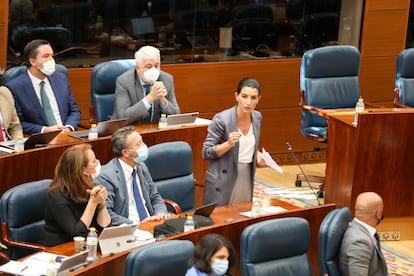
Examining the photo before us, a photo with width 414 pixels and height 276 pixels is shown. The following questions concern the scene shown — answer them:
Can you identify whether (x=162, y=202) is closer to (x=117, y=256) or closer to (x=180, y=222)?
(x=180, y=222)

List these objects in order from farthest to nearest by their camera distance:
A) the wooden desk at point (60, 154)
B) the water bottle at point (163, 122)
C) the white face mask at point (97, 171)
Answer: the water bottle at point (163, 122)
the wooden desk at point (60, 154)
the white face mask at point (97, 171)

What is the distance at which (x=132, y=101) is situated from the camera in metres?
7.14

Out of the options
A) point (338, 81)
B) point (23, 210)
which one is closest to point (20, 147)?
point (23, 210)

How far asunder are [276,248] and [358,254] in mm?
466

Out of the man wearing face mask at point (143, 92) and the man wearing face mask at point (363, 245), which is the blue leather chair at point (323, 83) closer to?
the man wearing face mask at point (143, 92)

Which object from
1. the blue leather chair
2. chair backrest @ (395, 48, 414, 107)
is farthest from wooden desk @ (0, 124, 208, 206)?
chair backrest @ (395, 48, 414, 107)

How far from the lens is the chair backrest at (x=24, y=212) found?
210 inches

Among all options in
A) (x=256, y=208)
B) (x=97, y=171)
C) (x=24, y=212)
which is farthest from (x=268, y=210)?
(x=24, y=212)

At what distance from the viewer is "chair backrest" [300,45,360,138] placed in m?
8.46

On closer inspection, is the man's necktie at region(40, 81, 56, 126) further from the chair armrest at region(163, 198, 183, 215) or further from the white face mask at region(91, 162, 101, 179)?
the white face mask at region(91, 162, 101, 179)

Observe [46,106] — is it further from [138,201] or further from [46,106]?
[138,201]

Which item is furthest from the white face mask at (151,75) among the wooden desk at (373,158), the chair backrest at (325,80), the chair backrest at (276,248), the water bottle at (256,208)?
the chair backrest at (276,248)

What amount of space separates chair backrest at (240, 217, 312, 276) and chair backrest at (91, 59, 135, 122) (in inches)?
109

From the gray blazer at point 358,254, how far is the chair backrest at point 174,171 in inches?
61.8
